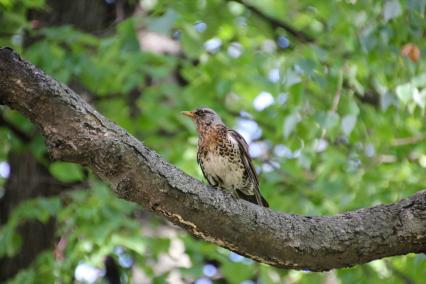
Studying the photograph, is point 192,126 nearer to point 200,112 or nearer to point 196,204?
point 200,112

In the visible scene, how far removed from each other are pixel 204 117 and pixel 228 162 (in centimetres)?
61

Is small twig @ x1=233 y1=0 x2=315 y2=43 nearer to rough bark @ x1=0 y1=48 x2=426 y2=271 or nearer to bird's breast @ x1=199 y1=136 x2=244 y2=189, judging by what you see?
bird's breast @ x1=199 y1=136 x2=244 y2=189

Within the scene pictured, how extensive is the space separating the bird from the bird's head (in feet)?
0.36

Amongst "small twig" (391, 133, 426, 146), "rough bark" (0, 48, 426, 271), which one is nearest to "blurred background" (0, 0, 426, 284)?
"small twig" (391, 133, 426, 146)

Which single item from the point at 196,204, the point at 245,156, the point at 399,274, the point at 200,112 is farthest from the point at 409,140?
the point at 196,204

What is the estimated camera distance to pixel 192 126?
6715mm

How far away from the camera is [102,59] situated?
6637mm

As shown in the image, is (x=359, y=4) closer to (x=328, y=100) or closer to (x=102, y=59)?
(x=328, y=100)

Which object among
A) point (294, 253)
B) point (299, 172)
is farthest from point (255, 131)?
point (294, 253)

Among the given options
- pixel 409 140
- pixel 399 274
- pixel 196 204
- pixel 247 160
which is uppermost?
pixel 196 204

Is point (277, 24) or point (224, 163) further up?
point (224, 163)

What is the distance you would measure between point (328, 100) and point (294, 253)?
313cm

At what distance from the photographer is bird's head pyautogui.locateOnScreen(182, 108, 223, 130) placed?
590cm

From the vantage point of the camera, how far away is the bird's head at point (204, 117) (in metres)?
5.90
